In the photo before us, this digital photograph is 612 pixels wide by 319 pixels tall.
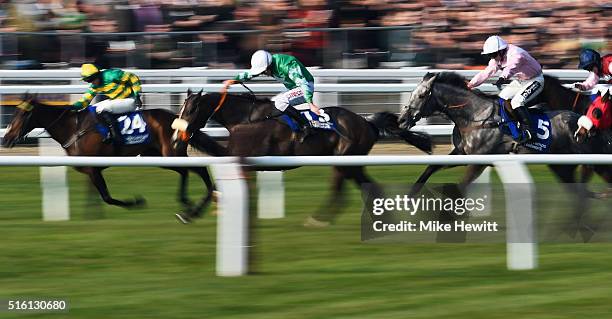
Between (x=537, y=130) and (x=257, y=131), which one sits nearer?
(x=257, y=131)

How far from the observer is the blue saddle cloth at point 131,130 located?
36.6 ft

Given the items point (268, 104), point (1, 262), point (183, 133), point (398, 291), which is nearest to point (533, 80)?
point (268, 104)

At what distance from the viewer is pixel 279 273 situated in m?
7.01

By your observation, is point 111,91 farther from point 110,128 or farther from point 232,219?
point 232,219

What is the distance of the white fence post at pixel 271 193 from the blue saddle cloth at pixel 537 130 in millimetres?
2234

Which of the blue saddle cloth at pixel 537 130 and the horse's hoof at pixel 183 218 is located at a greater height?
the horse's hoof at pixel 183 218

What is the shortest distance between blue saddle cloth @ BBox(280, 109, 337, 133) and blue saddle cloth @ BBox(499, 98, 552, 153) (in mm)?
1485

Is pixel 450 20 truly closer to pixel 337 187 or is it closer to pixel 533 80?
pixel 533 80

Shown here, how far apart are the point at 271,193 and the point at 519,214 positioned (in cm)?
263

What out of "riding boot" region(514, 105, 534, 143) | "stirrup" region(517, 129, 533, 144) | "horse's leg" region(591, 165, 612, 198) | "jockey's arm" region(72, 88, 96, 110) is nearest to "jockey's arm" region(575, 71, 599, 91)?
"riding boot" region(514, 105, 534, 143)

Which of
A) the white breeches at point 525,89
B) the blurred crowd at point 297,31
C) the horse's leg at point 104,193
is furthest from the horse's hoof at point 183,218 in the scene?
the blurred crowd at point 297,31

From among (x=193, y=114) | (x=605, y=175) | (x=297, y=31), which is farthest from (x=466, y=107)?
(x=297, y=31)

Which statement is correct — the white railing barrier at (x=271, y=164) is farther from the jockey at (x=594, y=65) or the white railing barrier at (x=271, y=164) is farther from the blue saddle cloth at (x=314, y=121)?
the jockey at (x=594, y=65)

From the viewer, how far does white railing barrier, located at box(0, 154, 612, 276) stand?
677cm
